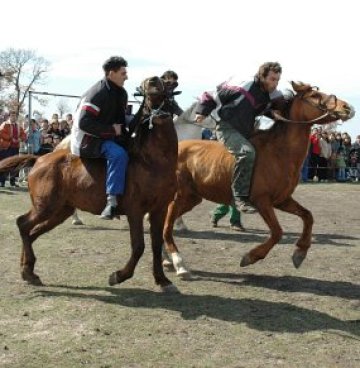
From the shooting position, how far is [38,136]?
20516 millimetres

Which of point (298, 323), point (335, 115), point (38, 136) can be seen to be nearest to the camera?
point (298, 323)

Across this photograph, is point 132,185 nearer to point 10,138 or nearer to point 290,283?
point 290,283

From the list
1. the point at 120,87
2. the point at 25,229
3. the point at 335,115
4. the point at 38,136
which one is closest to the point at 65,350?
the point at 25,229

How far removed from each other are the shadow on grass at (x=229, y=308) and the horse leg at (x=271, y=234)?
938mm

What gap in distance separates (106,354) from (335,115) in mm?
4080

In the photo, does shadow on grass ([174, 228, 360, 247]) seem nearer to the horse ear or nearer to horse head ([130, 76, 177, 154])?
the horse ear

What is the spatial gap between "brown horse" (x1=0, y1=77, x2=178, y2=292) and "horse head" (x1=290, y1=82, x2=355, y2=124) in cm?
186

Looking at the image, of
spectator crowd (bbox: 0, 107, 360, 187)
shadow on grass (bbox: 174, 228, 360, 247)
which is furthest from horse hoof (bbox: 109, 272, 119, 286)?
spectator crowd (bbox: 0, 107, 360, 187)

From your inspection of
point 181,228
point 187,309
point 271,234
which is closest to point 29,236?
point 187,309

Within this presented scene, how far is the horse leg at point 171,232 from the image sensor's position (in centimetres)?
770

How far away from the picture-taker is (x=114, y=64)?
6.69 metres

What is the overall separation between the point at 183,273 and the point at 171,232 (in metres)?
0.81

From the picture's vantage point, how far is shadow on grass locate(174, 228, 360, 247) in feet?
33.8

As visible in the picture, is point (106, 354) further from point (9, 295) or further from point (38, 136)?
point (38, 136)
